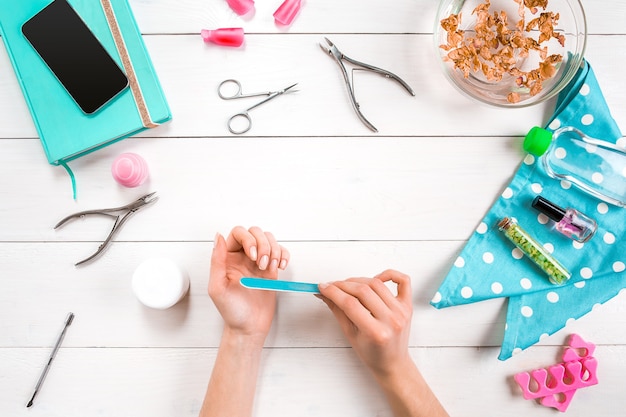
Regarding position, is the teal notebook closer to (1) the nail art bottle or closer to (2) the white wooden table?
(2) the white wooden table

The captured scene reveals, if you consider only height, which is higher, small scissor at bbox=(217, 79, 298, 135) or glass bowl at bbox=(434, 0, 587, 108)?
glass bowl at bbox=(434, 0, 587, 108)

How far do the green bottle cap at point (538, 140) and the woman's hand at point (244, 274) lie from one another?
0.45 m

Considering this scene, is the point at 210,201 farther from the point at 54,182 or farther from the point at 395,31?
the point at 395,31

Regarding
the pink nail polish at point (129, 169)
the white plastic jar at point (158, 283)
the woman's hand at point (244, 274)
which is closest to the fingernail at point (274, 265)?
the woman's hand at point (244, 274)

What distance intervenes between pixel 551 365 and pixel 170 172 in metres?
0.75

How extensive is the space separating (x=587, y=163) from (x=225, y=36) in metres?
0.66

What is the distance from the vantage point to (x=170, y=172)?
0.93 meters

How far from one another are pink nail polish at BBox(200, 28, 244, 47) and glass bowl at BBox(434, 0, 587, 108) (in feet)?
1.11

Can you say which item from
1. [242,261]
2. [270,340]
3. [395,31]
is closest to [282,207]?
[242,261]

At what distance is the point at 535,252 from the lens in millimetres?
875

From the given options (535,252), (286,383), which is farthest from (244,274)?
(535,252)

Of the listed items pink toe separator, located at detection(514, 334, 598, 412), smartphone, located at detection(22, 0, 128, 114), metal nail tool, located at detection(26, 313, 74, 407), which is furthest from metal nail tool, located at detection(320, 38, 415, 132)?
metal nail tool, located at detection(26, 313, 74, 407)

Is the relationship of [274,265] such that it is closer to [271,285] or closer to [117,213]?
[271,285]

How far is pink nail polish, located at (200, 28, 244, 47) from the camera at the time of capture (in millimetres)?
903
